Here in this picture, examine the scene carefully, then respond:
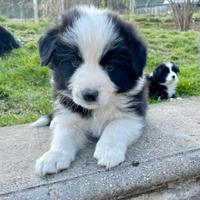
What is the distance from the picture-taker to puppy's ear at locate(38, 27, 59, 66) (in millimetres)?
2748

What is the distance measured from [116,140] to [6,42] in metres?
4.60

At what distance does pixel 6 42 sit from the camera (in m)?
6.84

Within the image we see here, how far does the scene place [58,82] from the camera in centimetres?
287

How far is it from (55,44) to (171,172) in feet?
3.57

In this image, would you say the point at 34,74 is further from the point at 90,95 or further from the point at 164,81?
the point at 90,95

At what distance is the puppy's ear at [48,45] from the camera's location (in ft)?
9.02

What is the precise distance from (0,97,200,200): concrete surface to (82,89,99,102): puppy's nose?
16.9 inches

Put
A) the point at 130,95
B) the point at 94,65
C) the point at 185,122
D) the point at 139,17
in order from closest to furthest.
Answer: the point at 94,65 → the point at 130,95 → the point at 185,122 → the point at 139,17

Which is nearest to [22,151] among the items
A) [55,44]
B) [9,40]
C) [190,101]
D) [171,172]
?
[55,44]

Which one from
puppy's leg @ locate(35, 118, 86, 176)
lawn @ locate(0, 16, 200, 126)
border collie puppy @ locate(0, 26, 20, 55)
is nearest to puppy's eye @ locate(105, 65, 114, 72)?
puppy's leg @ locate(35, 118, 86, 176)

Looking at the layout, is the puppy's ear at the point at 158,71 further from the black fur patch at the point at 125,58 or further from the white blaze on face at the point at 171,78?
the black fur patch at the point at 125,58

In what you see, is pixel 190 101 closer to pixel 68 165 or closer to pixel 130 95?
pixel 130 95

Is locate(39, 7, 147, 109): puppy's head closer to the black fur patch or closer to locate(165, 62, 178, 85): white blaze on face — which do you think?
the black fur patch

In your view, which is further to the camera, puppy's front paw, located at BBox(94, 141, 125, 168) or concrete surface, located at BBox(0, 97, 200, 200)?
puppy's front paw, located at BBox(94, 141, 125, 168)
